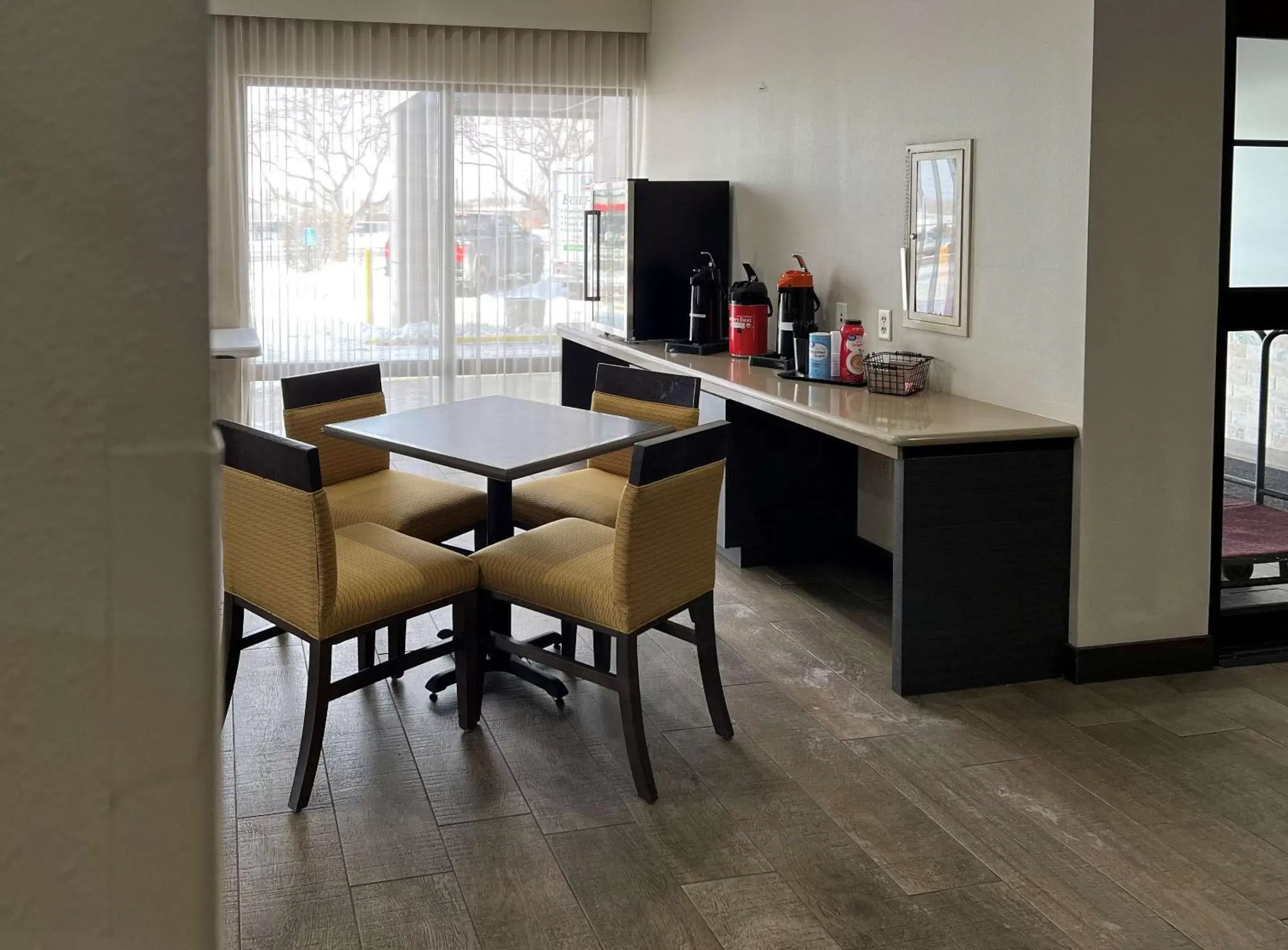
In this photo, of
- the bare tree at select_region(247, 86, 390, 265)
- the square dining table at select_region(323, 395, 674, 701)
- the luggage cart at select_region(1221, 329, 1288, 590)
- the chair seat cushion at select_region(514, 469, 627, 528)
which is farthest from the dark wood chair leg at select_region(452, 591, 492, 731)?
the bare tree at select_region(247, 86, 390, 265)

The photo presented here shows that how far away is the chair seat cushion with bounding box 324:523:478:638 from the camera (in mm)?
2760

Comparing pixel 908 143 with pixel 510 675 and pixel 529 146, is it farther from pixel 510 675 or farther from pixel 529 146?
pixel 529 146

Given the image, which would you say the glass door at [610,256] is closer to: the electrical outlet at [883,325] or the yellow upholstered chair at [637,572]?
the electrical outlet at [883,325]

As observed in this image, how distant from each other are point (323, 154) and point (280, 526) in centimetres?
431

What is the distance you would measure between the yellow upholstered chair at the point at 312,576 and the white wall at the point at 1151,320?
173 cm

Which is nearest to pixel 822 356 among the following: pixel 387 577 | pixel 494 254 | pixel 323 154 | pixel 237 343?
pixel 387 577

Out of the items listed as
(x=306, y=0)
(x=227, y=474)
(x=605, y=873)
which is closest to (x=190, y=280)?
(x=605, y=873)

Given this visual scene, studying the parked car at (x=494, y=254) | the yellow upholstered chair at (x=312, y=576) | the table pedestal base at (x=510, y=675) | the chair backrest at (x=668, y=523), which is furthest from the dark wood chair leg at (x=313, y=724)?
the parked car at (x=494, y=254)

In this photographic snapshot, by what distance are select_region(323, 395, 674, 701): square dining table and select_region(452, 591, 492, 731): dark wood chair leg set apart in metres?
0.25

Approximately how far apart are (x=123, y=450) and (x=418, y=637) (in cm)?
377

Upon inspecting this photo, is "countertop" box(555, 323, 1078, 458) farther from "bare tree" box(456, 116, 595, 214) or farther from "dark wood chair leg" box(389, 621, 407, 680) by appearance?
"bare tree" box(456, 116, 595, 214)

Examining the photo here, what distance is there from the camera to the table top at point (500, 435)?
3094 millimetres

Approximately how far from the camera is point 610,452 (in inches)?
143

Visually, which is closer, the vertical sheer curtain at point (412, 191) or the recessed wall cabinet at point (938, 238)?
the recessed wall cabinet at point (938, 238)
